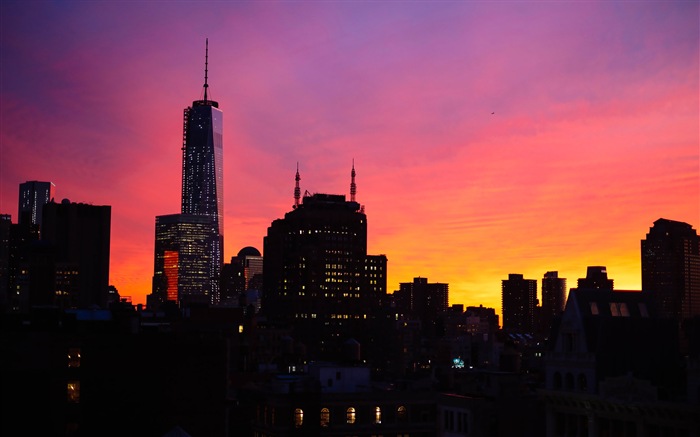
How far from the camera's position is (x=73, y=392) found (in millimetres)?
94062

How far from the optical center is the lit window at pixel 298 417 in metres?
102

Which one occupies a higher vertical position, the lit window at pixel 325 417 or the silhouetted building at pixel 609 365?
the silhouetted building at pixel 609 365

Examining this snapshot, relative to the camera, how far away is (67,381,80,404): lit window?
93.8 m

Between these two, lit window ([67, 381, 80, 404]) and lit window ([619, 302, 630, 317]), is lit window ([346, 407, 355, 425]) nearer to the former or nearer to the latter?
lit window ([67, 381, 80, 404])

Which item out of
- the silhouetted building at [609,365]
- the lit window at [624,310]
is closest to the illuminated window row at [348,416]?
the silhouetted building at [609,365]

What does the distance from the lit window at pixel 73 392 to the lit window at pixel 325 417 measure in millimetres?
26212

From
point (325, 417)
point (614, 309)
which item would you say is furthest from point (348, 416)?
point (614, 309)

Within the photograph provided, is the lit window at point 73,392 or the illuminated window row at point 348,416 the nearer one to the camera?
the lit window at point 73,392

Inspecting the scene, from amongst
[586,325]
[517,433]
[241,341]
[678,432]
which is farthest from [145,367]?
[241,341]

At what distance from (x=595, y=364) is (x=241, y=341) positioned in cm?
10923

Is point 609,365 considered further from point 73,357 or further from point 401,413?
point 73,357

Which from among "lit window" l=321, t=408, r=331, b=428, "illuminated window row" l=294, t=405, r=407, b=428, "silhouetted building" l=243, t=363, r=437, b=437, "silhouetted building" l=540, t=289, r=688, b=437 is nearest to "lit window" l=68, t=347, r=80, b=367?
"silhouetted building" l=243, t=363, r=437, b=437

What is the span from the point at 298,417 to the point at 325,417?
3423 millimetres

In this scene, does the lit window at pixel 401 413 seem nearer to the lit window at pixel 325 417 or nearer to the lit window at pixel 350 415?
the lit window at pixel 350 415
